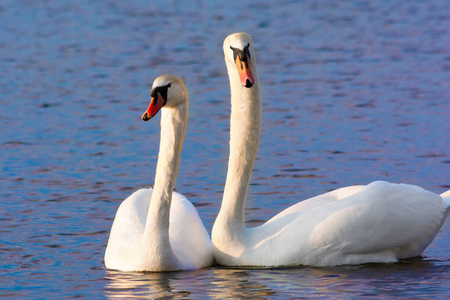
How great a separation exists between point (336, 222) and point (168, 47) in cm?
1689

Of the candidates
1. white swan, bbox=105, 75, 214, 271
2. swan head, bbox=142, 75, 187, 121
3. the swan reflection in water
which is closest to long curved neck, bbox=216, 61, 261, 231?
white swan, bbox=105, 75, 214, 271

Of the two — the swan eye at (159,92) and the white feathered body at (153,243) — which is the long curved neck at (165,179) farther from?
the swan eye at (159,92)

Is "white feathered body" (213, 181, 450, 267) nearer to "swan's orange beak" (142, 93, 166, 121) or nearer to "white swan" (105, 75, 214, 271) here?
"white swan" (105, 75, 214, 271)

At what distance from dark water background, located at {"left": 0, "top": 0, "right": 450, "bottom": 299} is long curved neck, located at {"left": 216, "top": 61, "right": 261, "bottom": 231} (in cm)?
56

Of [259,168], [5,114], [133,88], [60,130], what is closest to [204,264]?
[259,168]

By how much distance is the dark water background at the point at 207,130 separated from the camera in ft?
A: 32.7

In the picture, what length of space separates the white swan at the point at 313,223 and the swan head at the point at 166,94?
0.59 meters

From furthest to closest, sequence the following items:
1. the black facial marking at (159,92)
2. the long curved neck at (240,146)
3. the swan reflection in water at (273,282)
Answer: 1. the long curved neck at (240,146)
2. the black facial marking at (159,92)
3. the swan reflection in water at (273,282)

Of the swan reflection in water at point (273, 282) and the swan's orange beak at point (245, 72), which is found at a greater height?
the swan's orange beak at point (245, 72)

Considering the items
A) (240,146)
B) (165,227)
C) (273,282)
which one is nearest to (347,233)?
(273,282)

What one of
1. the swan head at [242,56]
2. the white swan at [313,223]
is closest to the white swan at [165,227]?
the white swan at [313,223]

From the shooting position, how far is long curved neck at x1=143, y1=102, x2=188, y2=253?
980cm

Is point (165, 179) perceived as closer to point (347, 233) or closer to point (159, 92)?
point (159, 92)

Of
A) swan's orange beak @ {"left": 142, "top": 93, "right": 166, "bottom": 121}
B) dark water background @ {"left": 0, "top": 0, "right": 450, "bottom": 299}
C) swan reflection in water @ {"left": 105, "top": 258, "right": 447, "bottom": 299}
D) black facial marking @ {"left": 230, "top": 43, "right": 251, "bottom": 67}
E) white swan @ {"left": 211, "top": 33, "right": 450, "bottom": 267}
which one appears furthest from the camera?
white swan @ {"left": 211, "top": 33, "right": 450, "bottom": 267}
